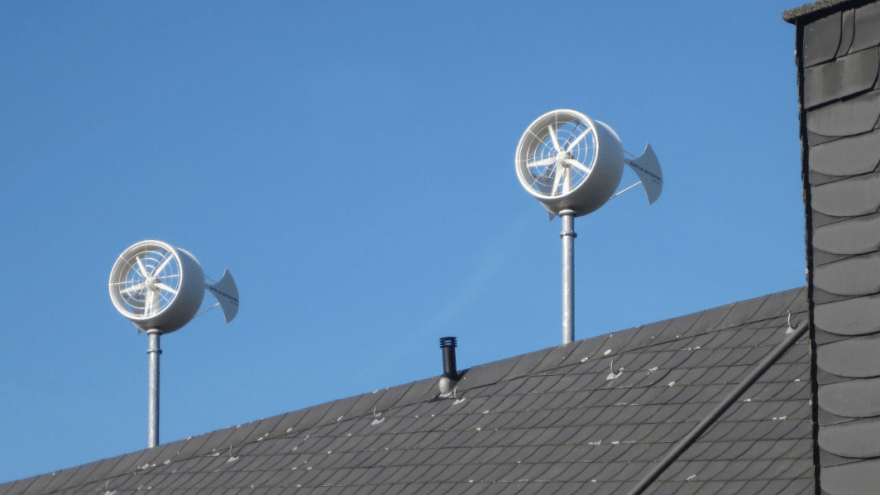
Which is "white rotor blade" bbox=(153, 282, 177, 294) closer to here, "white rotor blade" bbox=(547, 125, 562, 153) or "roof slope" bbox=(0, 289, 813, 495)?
"white rotor blade" bbox=(547, 125, 562, 153)

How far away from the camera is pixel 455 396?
14906mm

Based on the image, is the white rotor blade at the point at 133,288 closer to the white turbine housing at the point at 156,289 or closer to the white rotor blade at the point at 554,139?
the white turbine housing at the point at 156,289

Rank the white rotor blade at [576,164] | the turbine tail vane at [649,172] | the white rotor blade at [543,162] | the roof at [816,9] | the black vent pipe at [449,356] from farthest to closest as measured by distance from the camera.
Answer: the turbine tail vane at [649,172] → the white rotor blade at [543,162] → the white rotor blade at [576,164] → the black vent pipe at [449,356] → the roof at [816,9]

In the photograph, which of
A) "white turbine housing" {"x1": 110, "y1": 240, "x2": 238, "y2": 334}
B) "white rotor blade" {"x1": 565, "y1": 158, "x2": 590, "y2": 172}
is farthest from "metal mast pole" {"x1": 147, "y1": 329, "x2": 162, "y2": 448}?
"white rotor blade" {"x1": 565, "y1": 158, "x2": 590, "y2": 172}

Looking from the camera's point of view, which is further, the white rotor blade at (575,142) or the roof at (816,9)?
the white rotor blade at (575,142)

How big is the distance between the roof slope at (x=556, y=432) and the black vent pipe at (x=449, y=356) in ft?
0.52

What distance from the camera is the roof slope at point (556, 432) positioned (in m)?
11.0

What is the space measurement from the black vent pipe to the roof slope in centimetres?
16

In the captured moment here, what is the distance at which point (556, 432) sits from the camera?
12.8 meters

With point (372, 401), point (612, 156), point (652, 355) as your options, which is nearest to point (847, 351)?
point (652, 355)

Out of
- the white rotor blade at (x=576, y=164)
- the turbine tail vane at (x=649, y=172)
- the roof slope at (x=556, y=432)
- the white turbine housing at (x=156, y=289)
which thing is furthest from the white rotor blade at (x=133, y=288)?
the roof slope at (x=556, y=432)

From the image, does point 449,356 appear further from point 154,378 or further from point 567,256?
point 154,378

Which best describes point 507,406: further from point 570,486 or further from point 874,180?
point 874,180

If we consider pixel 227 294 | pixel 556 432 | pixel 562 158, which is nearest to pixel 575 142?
pixel 562 158
